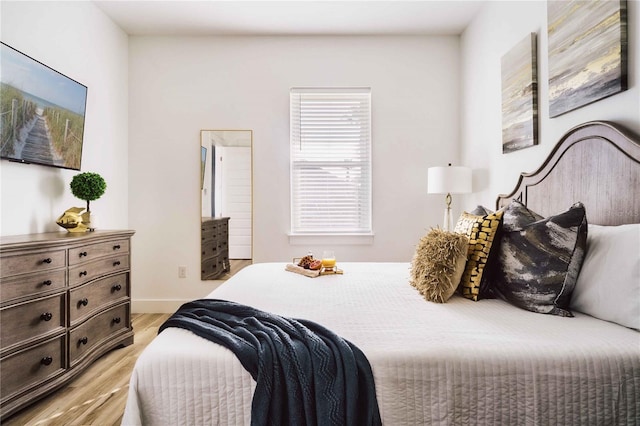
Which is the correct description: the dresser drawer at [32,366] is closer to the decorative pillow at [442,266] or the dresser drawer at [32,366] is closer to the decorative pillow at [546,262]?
the decorative pillow at [442,266]

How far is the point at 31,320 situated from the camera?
1.93 metres

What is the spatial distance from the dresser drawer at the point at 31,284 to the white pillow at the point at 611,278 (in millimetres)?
2669

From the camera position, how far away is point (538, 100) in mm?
2318

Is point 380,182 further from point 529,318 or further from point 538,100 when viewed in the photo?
point 529,318

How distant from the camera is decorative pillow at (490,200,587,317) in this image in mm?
1433

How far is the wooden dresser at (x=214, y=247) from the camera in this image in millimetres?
3666

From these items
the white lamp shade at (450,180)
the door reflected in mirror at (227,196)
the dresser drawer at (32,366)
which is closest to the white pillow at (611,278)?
the white lamp shade at (450,180)

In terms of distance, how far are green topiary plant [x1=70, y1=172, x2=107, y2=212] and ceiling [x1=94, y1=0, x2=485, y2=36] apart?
1637mm

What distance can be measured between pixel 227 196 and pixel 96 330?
1660 mm

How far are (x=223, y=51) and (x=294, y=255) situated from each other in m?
2.26

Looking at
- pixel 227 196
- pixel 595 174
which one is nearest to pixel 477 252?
pixel 595 174

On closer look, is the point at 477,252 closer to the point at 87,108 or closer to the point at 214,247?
the point at 214,247

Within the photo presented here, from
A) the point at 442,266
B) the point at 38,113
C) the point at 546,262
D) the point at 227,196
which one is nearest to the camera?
the point at 546,262

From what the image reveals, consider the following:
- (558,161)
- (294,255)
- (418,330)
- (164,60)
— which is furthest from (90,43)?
(558,161)
